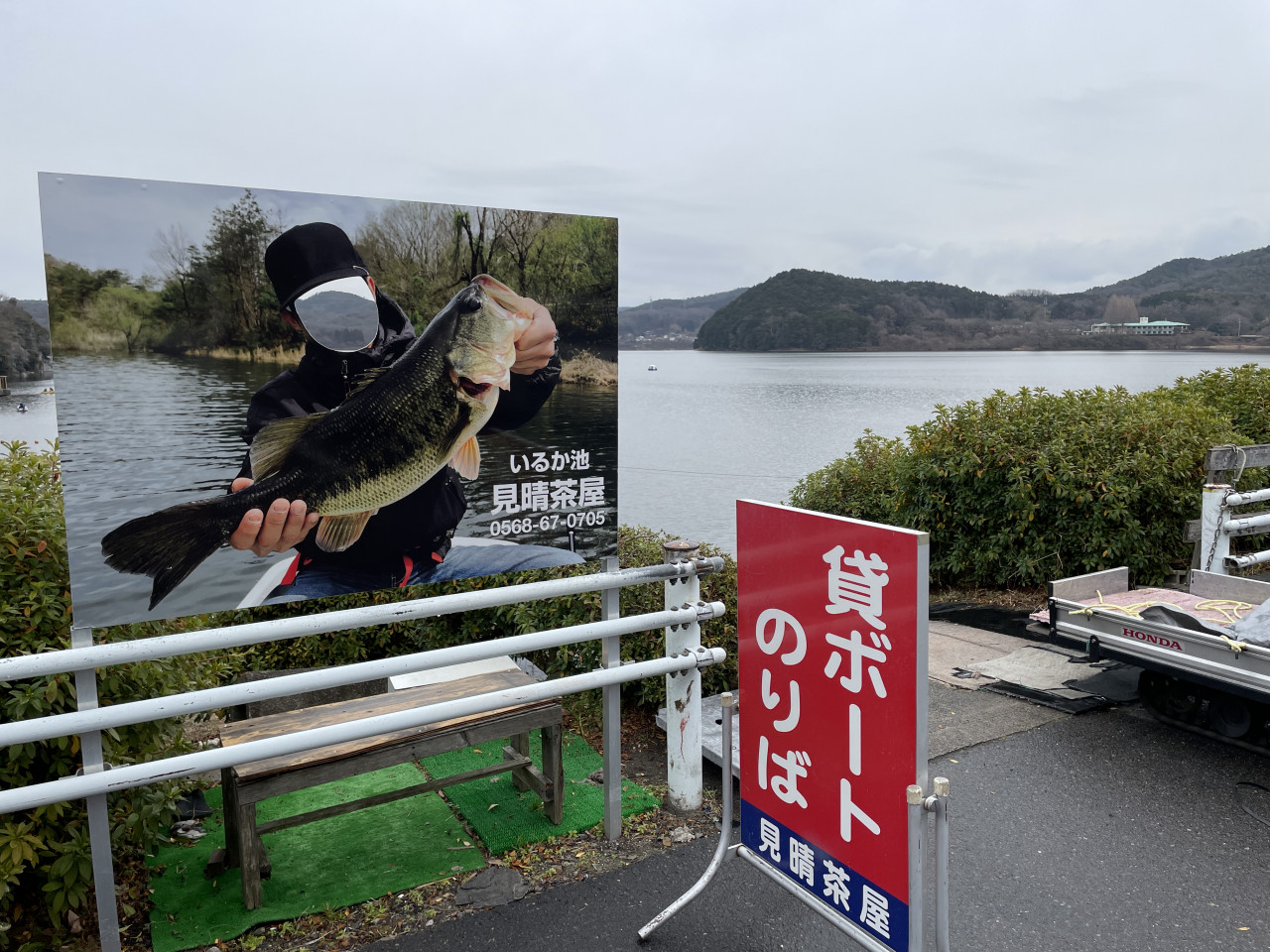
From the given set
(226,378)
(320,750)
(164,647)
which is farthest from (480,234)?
(320,750)

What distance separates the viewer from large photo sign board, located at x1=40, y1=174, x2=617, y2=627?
2521 mm

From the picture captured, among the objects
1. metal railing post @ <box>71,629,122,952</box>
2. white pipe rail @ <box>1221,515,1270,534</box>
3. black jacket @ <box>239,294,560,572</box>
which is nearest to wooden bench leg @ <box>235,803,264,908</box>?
metal railing post @ <box>71,629,122,952</box>

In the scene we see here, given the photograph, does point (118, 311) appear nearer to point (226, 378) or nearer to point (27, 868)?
point (226, 378)

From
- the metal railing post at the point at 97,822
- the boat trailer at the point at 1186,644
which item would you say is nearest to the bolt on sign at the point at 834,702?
the metal railing post at the point at 97,822

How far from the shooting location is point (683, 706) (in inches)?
140

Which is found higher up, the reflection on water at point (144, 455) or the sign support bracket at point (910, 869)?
the reflection on water at point (144, 455)

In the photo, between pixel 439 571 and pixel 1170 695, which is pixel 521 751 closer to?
pixel 439 571

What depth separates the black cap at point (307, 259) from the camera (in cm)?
274

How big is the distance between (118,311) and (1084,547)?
6924mm

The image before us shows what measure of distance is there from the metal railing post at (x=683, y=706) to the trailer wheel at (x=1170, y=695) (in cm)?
249

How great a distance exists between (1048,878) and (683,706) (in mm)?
1456

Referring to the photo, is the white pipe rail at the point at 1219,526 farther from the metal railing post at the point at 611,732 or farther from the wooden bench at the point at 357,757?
the wooden bench at the point at 357,757

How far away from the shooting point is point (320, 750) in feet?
10.1

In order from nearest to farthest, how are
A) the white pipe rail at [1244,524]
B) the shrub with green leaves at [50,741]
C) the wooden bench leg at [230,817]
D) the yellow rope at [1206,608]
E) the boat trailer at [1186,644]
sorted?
the shrub with green leaves at [50,741] → the wooden bench leg at [230,817] → the boat trailer at [1186,644] → the yellow rope at [1206,608] → the white pipe rail at [1244,524]
